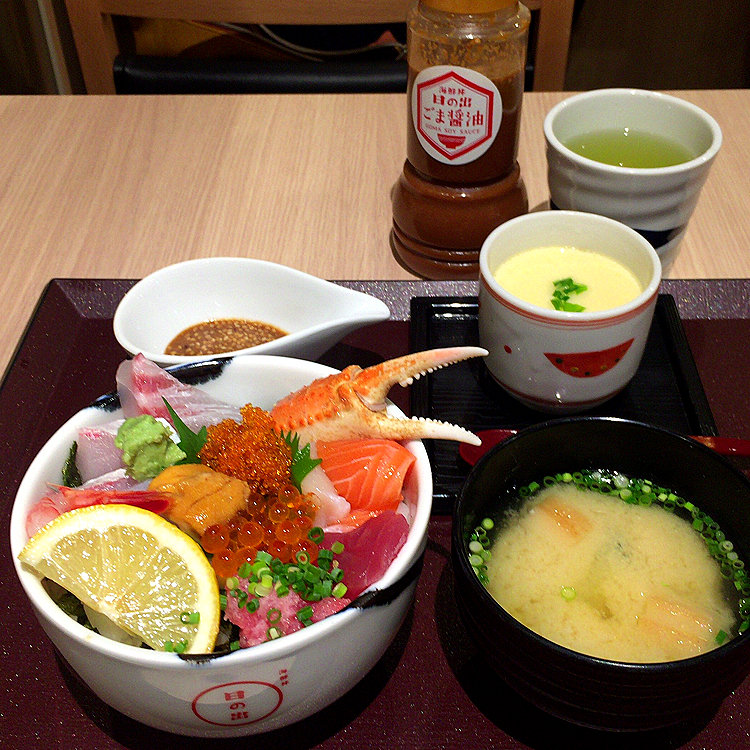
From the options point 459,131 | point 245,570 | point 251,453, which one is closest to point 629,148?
point 459,131

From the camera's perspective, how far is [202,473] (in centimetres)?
87

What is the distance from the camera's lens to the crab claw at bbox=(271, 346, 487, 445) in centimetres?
93

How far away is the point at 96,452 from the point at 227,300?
1.66 ft

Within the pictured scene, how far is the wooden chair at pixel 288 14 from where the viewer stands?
202 centimetres

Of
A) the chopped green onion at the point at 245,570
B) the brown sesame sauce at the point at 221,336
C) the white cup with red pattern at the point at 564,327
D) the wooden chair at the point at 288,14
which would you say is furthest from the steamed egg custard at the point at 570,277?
the wooden chair at the point at 288,14

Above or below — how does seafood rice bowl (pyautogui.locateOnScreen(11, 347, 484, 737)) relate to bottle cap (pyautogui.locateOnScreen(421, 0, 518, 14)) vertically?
below

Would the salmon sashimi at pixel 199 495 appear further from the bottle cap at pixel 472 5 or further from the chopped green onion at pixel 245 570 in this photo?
the bottle cap at pixel 472 5

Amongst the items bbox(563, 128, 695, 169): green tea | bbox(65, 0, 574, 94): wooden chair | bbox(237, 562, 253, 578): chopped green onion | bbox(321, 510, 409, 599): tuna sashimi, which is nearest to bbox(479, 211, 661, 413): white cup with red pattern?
bbox(563, 128, 695, 169): green tea

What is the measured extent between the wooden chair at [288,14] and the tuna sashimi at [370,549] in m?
1.55

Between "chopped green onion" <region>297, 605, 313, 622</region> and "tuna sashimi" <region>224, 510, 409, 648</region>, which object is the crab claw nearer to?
"tuna sashimi" <region>224, 510, 409, 648</region>

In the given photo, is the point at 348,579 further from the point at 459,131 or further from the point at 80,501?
the point at 459,131

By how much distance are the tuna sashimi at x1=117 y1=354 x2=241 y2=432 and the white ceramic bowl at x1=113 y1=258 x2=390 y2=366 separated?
0.26 m

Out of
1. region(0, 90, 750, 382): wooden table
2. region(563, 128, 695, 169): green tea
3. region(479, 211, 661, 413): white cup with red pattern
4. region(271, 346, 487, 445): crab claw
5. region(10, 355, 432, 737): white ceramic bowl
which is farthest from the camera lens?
region(0, 90, 750, 382): wooden table

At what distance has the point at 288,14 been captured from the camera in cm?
203
